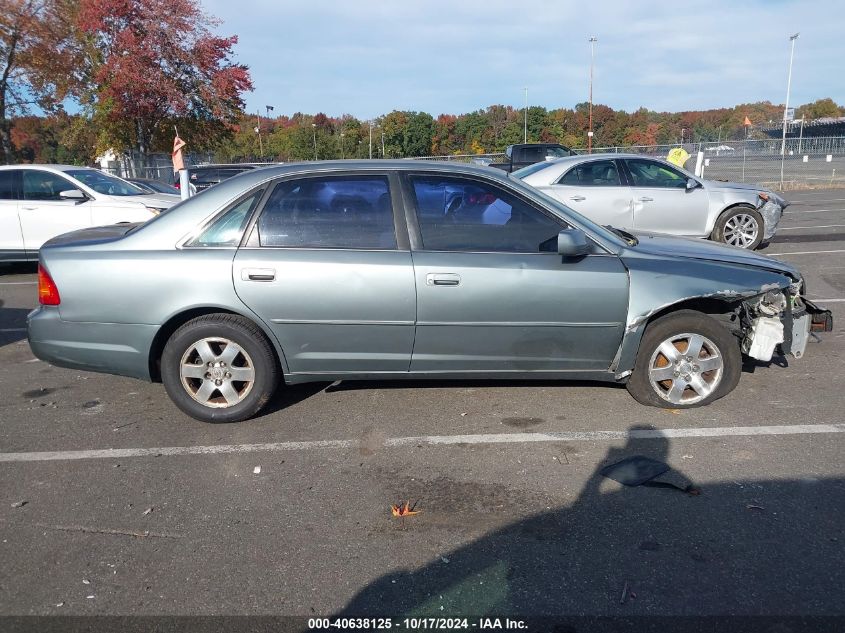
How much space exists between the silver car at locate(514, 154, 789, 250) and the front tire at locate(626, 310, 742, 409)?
211 inches

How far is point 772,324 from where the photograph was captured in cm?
462

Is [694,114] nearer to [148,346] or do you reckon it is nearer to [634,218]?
[634,218]

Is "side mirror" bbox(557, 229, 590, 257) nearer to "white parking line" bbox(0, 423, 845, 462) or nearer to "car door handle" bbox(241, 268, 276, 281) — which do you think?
"white parking line" bbox(0, 423, 845, 462)

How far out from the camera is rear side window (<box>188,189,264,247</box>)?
447cm

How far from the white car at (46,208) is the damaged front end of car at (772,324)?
844 centimetres

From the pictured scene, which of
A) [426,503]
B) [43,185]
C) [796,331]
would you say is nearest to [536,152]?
[43,185]

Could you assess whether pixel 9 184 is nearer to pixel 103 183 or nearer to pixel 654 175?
pixel 103 183

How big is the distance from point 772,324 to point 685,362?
63 centimetres

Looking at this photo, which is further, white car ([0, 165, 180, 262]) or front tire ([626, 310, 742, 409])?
white car ([0, 165, 180, 262])

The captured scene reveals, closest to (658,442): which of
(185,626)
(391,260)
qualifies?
(391,260)

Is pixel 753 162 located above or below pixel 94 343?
above

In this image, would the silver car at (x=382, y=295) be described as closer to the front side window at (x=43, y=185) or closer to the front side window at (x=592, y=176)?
the front side window at (x=592, y=176)

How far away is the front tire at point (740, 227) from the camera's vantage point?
33.3 feet

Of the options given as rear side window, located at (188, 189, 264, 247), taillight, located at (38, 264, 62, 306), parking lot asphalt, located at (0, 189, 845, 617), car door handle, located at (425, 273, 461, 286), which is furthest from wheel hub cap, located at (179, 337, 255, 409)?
car door handle, located at (425, 273, 461, 286)
